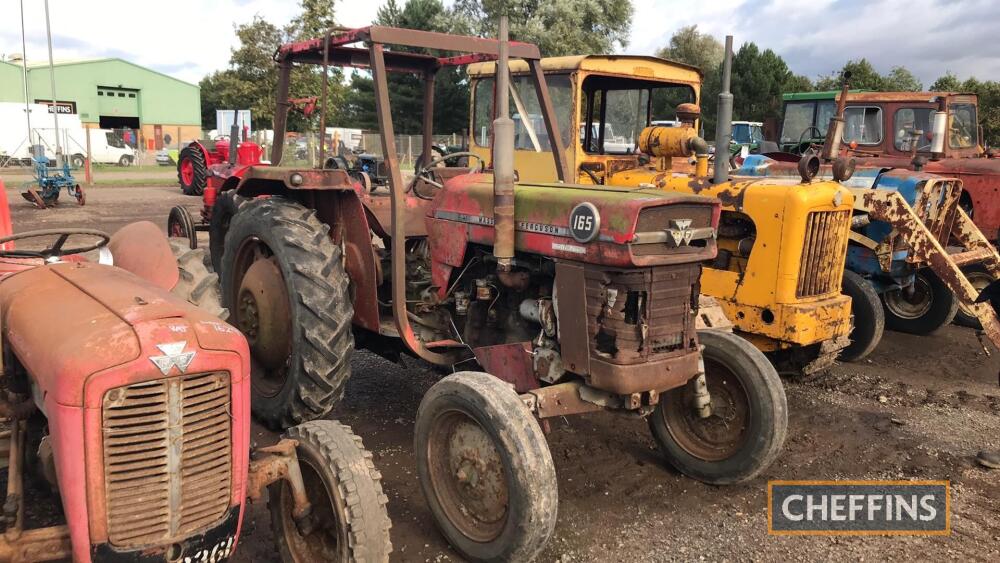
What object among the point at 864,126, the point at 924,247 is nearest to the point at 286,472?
the point at 924,247

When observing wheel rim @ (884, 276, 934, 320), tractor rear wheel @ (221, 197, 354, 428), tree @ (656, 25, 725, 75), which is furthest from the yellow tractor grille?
tree @ (656, 25, 725, 75)

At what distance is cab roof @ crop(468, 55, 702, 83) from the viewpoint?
5863 millimetres

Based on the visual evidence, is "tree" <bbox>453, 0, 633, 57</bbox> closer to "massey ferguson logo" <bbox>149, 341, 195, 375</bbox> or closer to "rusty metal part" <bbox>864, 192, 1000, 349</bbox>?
"rusty metal part" <bbox>864, 192, 1000, 349</bbox>

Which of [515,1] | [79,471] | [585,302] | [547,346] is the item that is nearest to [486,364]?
[547,346]

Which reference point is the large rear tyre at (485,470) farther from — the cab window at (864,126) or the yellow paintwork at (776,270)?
the cab window at (864,126)

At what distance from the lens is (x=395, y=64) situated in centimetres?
481

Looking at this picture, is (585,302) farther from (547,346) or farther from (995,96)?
(995,96)

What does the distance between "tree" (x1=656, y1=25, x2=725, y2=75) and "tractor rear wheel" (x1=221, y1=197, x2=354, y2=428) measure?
138 ft

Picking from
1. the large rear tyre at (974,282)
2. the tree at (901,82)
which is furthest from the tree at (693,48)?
the large rear tyre at (974,282)

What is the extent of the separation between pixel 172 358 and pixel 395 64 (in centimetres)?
318

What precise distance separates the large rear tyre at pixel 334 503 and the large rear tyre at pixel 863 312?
425cm

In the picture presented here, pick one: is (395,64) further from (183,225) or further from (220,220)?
(183,225)

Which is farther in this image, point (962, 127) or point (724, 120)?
point (962, 127)

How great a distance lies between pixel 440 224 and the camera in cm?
390
